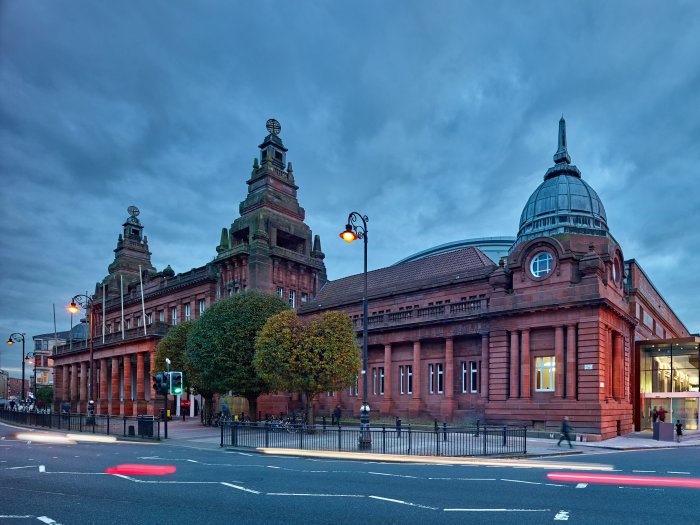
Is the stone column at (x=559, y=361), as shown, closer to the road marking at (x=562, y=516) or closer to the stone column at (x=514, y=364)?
the stone column at (x=514, y=364)

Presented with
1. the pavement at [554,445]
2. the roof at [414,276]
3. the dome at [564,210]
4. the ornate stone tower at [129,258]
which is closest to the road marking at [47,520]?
the pavement at [554,445]

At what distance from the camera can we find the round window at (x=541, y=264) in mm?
34219

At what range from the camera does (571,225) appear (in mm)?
43781

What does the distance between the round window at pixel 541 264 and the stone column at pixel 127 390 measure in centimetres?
4727

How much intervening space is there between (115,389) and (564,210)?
5366 cm

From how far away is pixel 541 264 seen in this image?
114ft

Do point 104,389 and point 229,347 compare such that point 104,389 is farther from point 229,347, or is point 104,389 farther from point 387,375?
point 387,375

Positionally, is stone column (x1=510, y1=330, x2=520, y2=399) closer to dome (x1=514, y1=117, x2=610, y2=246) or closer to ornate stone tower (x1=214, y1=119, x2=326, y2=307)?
dome (x1=514, y1=117, x2=610, y2=246)

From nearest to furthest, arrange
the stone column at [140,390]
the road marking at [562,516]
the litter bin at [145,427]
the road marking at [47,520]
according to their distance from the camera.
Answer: the road marking at [47,520]
the road marking at [562,516]
the litter bin at [145,427]
the stone column at [140,390]

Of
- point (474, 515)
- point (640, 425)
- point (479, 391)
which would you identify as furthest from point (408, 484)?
Result: point (640, 425)

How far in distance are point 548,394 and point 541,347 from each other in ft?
9.37

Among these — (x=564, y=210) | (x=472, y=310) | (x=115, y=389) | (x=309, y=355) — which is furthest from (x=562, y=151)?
(x=115, y=389)

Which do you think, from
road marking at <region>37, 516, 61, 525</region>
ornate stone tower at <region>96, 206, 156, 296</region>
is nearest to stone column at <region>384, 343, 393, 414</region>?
road marking at <region>37, 516, 61, 525</region>

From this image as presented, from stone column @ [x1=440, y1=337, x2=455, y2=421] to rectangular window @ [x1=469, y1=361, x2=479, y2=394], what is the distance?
4.25ft
